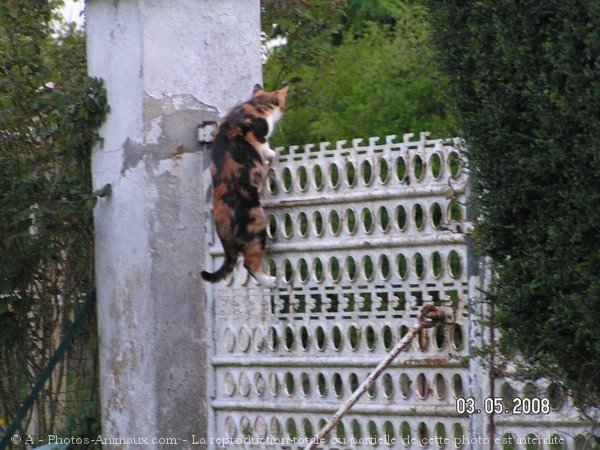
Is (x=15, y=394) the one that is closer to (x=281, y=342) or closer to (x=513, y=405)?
(x=281, y=342)

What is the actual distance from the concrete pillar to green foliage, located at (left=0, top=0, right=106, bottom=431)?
0.22 metres

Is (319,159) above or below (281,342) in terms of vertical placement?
above

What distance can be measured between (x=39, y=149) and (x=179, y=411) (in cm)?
195

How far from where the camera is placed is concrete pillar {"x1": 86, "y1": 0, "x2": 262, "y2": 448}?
616cm

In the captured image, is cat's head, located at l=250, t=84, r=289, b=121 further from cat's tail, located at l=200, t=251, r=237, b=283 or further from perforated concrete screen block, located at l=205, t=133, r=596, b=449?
cat's tail, located at l=200, t=251, r=237, b=283

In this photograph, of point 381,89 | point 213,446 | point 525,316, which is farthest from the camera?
point 381,89

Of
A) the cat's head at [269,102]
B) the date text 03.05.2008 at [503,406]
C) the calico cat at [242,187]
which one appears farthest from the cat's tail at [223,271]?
the date text 03.05.2008 at [503,406]

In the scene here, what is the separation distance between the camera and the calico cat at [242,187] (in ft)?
18.7

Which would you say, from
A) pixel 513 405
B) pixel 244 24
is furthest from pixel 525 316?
pixel 244 24

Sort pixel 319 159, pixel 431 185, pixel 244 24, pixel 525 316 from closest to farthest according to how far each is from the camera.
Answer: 1. pixel 525 316
2. pixel 431 185
3. pixel 319 159
4. pixel 244 24

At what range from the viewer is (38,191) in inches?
254

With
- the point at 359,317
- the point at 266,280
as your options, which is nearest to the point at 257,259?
the point at 266,280

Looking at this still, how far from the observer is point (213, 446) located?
6.14m

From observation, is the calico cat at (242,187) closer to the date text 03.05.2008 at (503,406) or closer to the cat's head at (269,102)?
the cat's head at (269,102)
